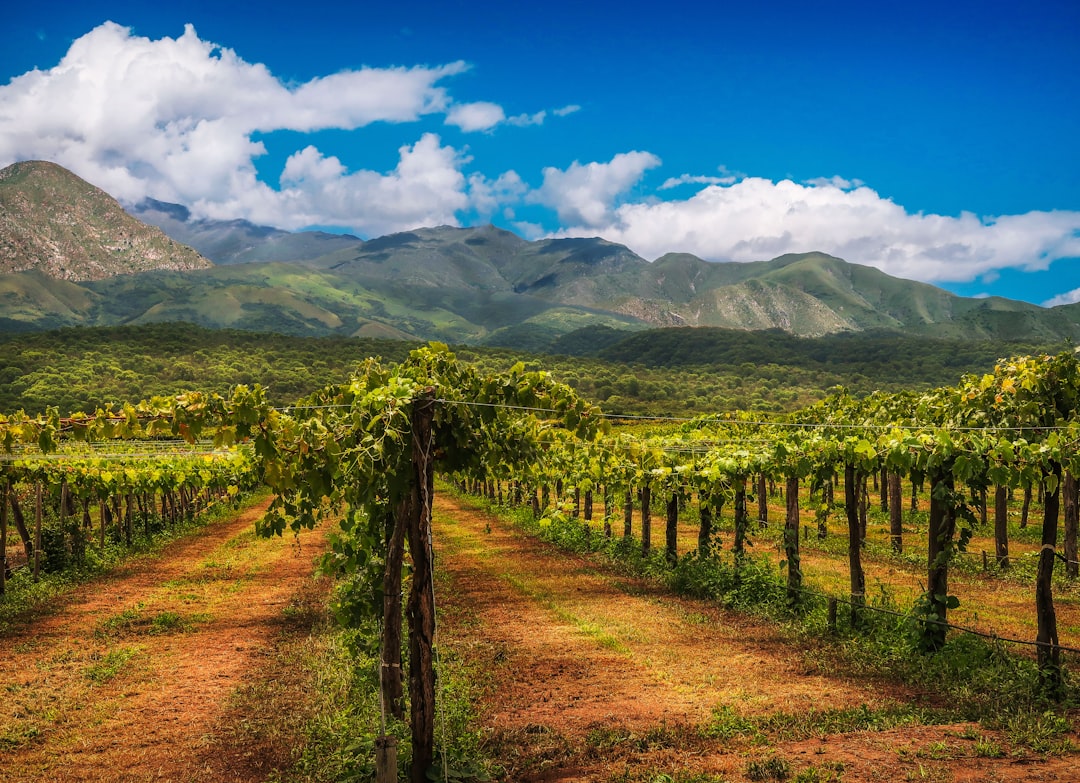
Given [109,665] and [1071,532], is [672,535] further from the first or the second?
[109,665]

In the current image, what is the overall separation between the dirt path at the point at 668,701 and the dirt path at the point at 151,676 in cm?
264

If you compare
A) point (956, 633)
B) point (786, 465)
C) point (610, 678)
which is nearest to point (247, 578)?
point (610, 678)

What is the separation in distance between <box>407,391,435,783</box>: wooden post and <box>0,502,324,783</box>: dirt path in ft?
5.71

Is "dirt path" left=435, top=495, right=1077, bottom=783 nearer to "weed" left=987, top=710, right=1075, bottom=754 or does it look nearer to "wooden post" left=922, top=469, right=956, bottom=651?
"weed" left=987, top=710, right=1075, bottom=754

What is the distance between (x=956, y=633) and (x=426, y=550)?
29.5 ft

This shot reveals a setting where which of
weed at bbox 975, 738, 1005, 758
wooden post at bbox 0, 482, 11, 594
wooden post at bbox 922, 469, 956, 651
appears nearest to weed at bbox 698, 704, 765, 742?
weed at bbox 975, 738, 1005, 758

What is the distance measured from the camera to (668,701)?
8.52 m

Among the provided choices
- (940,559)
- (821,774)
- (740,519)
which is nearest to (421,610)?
(821,774)

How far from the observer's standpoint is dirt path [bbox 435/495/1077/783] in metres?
6.57

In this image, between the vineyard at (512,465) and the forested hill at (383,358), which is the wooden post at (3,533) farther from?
the forested hill at (383,358)

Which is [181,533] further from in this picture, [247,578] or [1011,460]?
[1011,460]

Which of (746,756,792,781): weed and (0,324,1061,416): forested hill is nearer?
(746,756,792,781): weed

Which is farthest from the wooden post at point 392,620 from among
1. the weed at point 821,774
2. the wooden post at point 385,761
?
the weed at point 821,774

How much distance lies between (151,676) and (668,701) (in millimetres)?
6983
